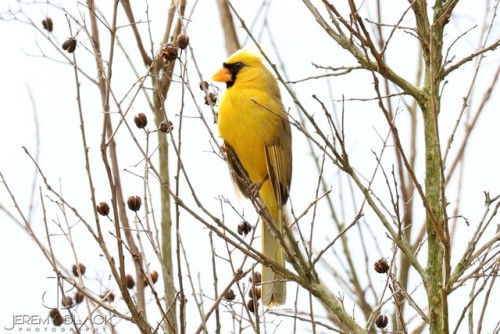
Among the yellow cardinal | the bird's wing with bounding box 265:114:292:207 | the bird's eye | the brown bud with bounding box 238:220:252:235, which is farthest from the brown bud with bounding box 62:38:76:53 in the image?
the bird's eye

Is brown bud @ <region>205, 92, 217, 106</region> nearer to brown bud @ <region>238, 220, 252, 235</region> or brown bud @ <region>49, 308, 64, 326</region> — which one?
brown bud @ <region>238, 220, 252, 235</region>

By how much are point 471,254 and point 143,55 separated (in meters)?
2.75

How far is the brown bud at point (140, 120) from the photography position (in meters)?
3.71

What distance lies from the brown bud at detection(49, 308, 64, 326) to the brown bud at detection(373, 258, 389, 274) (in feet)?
4.78

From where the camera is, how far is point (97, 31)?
4.68m

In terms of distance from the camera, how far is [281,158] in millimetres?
4965

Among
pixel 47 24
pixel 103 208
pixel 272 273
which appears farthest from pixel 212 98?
pixel 47 24

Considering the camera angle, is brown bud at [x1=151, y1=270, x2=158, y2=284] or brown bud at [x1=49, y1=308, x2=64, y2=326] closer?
brown bud at [x1=49, y1=308, x2=64, y2=326]

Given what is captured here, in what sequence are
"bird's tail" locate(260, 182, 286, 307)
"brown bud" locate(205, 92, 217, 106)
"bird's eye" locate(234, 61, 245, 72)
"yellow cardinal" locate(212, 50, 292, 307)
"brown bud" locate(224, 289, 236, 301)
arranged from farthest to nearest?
"bird's eye" locate(234, 61, 245, 72) < "yellow cardinal" locate(212, 50, 292, 307) < "bird's tail" locate(260, 182, 286, 307) < "brown bud" locate(224, 289, 236, 301) < "brown bud" locate(205, 92, 217, 106)

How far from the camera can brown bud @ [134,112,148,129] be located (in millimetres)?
3705

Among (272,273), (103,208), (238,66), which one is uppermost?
(238,66)

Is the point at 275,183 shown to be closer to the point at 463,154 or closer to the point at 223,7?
the point at 463,154

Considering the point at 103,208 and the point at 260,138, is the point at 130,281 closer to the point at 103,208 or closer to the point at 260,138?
the point at 103,208

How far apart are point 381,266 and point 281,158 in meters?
1.49
